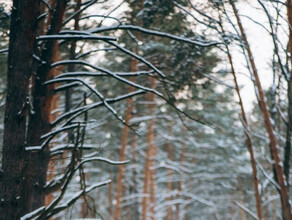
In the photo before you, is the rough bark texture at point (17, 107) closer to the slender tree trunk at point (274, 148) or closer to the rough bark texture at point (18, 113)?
the rough bark texture at point (18, 113)

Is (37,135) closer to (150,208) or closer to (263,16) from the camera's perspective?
(263,16)

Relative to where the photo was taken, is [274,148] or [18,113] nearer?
[18,113]

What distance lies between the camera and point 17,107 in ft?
12.2

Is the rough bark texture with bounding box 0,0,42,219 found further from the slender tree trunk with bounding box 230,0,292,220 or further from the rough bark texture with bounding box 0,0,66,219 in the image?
the slender tree trunk with bounding box 230,0,292,220

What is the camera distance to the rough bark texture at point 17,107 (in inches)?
139

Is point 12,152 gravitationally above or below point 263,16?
below

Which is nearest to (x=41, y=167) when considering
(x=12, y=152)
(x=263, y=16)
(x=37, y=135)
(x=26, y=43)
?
(x=37, y=135)

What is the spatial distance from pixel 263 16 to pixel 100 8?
9.99 ft

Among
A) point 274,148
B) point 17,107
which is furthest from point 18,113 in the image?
point 274,148

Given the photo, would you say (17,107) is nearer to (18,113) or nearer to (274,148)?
(18,113)

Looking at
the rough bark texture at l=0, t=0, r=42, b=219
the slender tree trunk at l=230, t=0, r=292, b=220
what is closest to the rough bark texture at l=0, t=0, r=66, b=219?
the rough bark texture at l=0, t=0, r=42, b=219

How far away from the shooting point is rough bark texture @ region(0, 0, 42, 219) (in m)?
3.53

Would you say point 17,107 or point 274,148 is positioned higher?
point 17,107

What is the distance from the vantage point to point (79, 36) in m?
4.05
